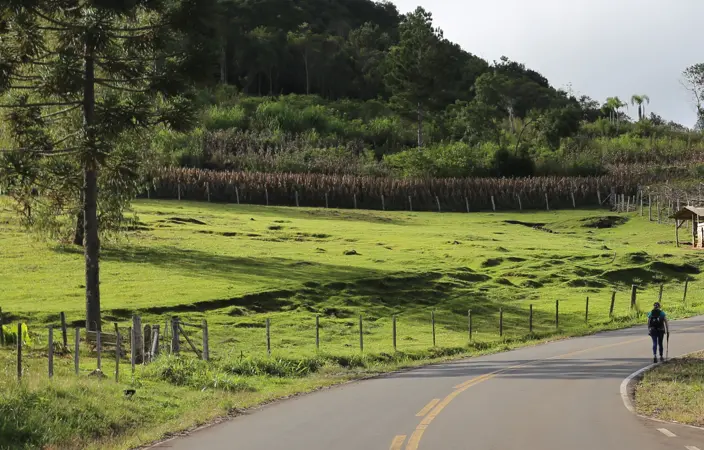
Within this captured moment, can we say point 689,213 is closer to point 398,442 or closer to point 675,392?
point 675,392

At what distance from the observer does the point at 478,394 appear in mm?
21016

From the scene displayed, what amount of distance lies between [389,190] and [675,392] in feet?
249

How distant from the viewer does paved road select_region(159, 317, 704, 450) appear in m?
14.6

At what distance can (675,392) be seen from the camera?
20.3m

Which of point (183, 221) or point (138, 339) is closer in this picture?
point (138, 339)

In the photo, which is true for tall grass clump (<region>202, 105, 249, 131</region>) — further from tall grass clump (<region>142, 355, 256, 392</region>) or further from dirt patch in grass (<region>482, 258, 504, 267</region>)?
tall grass clump (<region>142, 355, 256, 392</region>)

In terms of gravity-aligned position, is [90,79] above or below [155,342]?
above

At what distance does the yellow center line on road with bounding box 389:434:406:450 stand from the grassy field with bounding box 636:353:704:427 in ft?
15.8

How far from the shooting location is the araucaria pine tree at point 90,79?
30.6 meters

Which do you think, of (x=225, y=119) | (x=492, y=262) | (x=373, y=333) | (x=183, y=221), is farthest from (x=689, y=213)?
(x=225, y=119)

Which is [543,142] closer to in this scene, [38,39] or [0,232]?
[0,232]

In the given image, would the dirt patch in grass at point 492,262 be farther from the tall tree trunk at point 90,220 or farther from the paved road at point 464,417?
the paved road at point 464,417

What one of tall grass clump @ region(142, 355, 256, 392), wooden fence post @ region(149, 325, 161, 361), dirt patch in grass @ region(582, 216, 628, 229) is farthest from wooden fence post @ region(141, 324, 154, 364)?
dirt patch in grass @ region(582, 216, 628, 229)

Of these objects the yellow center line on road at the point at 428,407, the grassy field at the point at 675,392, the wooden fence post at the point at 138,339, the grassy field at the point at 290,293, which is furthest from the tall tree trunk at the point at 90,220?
the grassy field at the point at 675,392
